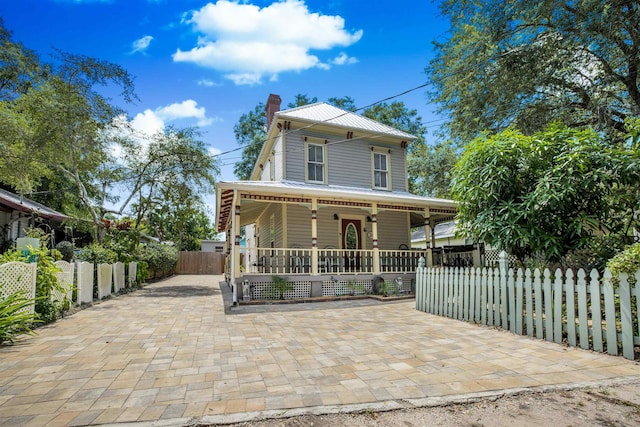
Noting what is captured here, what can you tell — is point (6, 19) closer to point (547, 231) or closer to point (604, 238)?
point (547, 231)

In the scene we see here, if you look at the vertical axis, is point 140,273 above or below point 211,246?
below

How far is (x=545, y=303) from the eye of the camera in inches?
202

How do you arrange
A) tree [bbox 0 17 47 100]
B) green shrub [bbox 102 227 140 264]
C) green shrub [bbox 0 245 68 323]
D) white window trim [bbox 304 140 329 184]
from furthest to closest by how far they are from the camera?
white window trim [bbox 304 140 329 184]
green shrub [bbox 102 227 140 264]
tree [bbox 0 17 47 100]
green shrub [bbox 0 245 68 323]

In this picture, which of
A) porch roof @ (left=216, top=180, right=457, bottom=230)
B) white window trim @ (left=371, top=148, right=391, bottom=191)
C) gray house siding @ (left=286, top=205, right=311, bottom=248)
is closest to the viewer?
porch roof @ (left=216, top=180, right=457, bottom=230)

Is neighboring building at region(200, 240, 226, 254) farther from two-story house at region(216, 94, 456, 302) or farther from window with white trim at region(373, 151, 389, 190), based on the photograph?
window with white trim at region(373, 151, 389, 190)

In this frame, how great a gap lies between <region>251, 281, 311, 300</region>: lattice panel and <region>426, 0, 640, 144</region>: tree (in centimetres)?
712

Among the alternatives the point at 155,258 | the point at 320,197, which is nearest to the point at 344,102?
the point at 155,258

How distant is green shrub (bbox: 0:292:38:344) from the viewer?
202 inches

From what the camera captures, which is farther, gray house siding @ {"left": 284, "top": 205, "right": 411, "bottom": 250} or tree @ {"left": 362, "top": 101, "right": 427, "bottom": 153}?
tree @ {"left": 362, "top": 101, "right": 427, "bottom": 153}

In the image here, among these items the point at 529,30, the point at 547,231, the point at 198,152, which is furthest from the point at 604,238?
the point at 198,152

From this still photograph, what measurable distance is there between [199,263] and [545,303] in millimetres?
28133

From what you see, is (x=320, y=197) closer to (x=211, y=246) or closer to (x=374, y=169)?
(x=374, y=169)

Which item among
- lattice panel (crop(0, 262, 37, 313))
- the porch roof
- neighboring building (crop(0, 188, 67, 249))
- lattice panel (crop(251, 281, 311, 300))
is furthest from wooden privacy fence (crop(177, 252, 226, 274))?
lattice panel (crop(0, 262, 37, 313))

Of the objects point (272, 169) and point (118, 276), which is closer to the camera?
point (118, 276)
